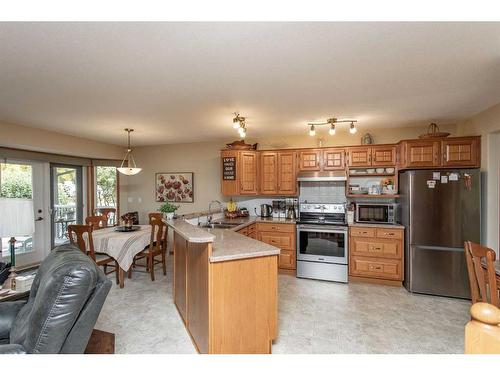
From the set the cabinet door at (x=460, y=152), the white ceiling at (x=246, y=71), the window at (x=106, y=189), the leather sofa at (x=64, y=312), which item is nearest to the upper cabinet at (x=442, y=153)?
the cabinet door at (x=460, y=152)

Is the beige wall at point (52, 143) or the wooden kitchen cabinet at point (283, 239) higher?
the beige wall at point (52, 143)

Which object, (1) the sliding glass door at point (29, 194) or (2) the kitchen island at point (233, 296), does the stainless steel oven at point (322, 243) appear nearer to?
(2) the kitchen island at point (233, 296)

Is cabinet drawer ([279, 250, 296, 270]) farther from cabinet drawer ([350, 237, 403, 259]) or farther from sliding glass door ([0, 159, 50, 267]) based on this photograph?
sliding glass door ([0, 159, 50, 267])

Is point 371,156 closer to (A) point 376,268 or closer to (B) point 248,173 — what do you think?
(A) point 376,268

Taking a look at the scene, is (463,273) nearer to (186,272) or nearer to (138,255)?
(186,272)

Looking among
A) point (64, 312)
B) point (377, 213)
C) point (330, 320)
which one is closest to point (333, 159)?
point (377, 213)

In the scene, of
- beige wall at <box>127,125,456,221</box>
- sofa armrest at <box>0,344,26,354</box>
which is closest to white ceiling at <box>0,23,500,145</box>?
beige wall at <box>127,125,456,221</box>

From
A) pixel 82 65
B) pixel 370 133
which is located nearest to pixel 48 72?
pixel 82 65

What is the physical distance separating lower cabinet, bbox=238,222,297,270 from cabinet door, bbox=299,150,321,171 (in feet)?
3.23

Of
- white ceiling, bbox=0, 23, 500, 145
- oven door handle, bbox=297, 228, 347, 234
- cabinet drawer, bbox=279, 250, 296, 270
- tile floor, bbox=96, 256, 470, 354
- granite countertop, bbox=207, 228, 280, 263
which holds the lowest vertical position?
tile floor, bbox=96, 256, 470, 354

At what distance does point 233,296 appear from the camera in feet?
6.40

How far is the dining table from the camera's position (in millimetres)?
3572

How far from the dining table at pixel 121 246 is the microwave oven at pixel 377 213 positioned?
3.37 metres

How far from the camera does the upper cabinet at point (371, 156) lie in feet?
12.8
